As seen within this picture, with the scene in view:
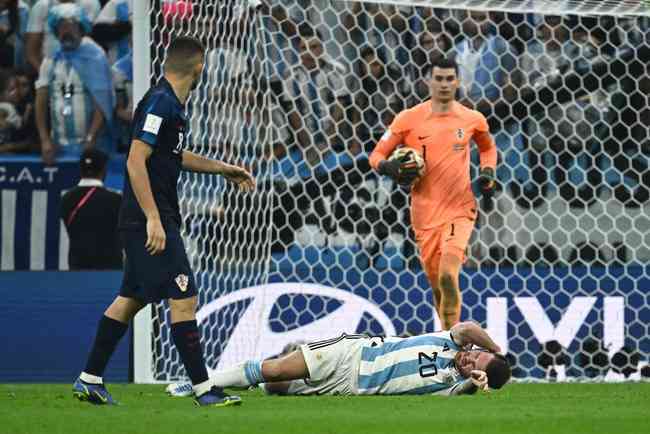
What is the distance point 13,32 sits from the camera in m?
11.8

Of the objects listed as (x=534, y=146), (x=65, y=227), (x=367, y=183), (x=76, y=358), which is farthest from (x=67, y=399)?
(x=534, y=146)

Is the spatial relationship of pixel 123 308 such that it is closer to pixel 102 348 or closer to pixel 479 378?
pixel 102 348

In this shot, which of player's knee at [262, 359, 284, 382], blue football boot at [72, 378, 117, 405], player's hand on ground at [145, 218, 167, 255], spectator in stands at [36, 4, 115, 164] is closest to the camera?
player's hand on ground at [145, 218, 167, 255]

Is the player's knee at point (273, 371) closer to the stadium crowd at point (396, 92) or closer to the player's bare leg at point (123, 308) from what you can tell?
the player's bare leg at point (123, 308)

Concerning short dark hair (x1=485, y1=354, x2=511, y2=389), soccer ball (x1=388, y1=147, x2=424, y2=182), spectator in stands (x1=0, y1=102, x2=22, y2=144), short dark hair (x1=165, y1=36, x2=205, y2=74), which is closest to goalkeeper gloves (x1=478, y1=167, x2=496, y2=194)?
soccer ball (x1=388, y1=147, x2=424, y2=182)

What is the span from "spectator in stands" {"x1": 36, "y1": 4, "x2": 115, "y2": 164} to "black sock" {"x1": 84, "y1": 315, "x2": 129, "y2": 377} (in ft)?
16.2

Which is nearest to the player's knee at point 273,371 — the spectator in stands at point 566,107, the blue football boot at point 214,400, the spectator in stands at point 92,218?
the blue football boot at point 214,400

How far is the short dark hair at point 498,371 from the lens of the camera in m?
6.59

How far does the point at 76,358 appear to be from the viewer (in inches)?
354

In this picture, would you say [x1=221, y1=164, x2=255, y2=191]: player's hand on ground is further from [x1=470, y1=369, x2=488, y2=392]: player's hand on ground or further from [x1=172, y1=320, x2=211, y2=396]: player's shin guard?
[x1=470, y1=369, x2=488, y2=392]: player's hand on ground

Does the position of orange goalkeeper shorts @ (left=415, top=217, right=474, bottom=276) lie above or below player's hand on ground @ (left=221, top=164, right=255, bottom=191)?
below

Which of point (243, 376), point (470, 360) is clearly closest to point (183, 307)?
point (243, 376)

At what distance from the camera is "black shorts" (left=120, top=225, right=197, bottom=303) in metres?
6.00

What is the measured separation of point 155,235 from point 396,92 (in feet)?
14.7
